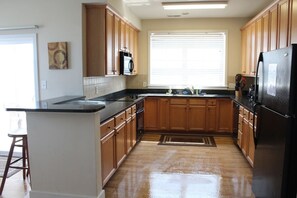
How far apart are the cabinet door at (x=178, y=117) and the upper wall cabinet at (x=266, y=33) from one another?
5.03 ft

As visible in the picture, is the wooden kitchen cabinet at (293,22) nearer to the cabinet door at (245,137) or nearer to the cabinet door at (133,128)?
the cabinet door at (245,137)

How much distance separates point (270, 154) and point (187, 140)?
3107 mm

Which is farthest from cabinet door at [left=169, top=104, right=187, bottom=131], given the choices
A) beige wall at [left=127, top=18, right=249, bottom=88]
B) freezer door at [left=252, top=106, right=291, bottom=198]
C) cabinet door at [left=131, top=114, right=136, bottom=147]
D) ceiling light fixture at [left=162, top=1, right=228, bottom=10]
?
freezer door at [left=252, top=106, right=291, bottom=198]

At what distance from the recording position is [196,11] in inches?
215

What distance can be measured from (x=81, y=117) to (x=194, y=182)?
5.55ft

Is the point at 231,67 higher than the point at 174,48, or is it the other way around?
the point at 174,48

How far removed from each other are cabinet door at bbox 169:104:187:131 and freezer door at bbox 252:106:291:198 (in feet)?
10.0

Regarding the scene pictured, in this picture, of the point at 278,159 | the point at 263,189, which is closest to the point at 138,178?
the point at 263,189

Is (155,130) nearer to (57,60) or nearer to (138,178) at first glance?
(138,178)

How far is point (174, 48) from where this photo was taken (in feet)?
20.8

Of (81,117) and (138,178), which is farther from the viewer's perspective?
(138,178)

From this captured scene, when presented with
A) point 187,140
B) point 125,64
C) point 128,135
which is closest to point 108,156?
point 128,135

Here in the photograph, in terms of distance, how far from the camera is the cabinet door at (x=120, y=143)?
144 inches

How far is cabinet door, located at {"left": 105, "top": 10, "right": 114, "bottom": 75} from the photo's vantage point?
13.1 feet
